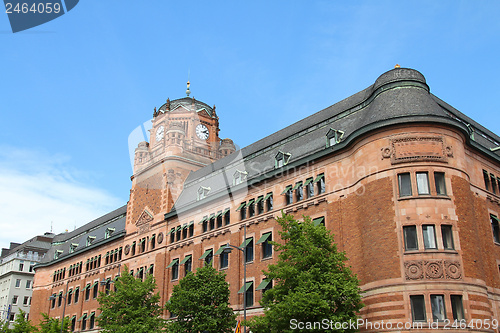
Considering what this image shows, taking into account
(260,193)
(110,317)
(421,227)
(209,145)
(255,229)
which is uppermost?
(209,145)

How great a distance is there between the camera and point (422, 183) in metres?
33.2

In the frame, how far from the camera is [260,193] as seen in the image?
44438 millimetres

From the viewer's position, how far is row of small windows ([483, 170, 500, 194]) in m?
39.1

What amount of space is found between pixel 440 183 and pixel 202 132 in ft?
121

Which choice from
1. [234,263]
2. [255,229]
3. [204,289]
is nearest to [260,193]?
[255,229]

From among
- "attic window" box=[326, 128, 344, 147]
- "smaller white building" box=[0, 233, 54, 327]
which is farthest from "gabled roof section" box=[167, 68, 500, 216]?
"smaller white building" box=[0, 233, 54, 327]

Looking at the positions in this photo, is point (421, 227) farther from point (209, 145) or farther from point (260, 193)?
point (209, 145)

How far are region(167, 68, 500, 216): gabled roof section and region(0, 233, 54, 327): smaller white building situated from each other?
61.0m

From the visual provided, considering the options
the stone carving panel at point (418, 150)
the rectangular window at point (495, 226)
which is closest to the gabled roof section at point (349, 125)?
the stone carving panel at point (418, 150)

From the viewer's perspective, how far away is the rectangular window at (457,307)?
97.8ft

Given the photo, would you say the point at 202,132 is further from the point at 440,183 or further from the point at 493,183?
the point at 440,183

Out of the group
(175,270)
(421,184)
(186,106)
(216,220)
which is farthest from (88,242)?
(421,184)

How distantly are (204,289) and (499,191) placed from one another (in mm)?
23752

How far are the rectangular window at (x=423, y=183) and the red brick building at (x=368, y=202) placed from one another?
88 millimetres
